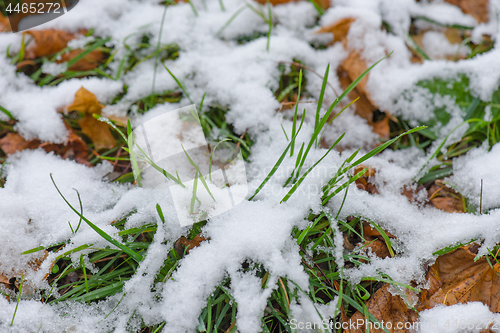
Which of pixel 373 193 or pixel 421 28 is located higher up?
pixel 421 28

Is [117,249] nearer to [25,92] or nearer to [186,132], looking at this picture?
[186,132]

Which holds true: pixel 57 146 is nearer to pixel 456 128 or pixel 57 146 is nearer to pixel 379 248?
pixel 379 248

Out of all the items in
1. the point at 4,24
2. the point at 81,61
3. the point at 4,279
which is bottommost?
the point at 4,279

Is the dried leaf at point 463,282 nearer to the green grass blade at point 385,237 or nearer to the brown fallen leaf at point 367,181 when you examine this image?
the green grass blade at point 385,237

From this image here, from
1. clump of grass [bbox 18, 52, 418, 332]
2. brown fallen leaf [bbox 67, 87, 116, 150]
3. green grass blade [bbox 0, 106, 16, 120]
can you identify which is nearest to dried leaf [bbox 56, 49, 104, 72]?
brown fallen leaf [bbox 67, 87, 116, 150]

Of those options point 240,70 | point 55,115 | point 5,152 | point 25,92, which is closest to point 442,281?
point 240,70

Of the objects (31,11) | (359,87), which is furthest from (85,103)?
(359,87)
